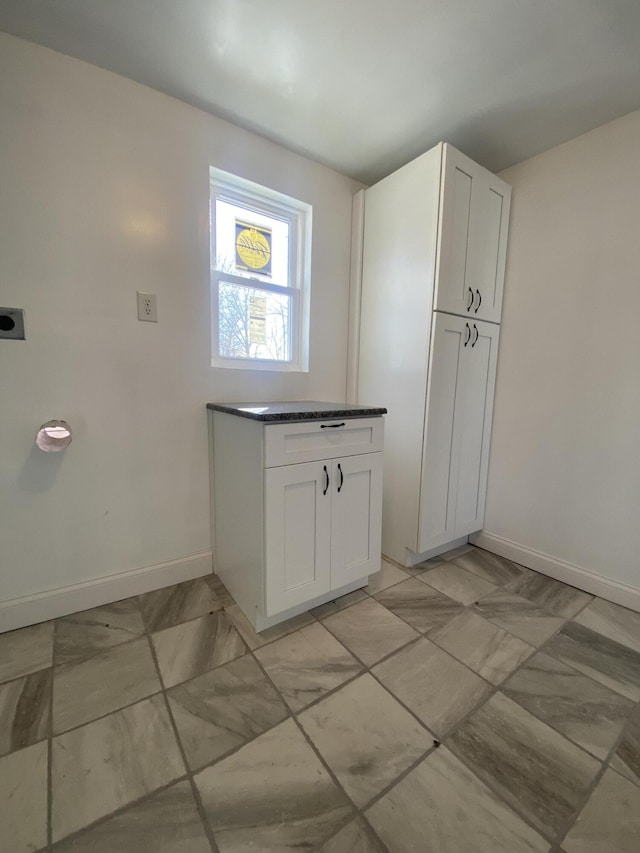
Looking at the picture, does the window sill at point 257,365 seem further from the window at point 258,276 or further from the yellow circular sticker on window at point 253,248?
the yellow circular sticker on window at point 253,248

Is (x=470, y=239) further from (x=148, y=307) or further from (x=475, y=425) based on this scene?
(x=148, y=307)

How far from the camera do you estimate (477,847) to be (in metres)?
0.75

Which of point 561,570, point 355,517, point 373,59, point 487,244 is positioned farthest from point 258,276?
point 561,570

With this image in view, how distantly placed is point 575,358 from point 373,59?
1.58 metres

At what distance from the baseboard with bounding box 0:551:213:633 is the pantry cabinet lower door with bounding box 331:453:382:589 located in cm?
75

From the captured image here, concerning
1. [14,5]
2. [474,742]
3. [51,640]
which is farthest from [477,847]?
[14,5]

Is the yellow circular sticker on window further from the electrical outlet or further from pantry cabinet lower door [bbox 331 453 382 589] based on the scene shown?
pantry cabinet lower door [bbox 331 453 382 589]

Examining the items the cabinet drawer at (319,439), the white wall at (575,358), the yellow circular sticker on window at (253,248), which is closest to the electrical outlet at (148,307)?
the yellow circular sticker on window at (253,248)

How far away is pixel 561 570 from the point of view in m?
1.82

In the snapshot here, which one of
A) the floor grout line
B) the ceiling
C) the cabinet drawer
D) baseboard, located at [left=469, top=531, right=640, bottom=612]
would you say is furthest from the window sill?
baseboard, located at [left=469, top=531, right=640, bottom=612]

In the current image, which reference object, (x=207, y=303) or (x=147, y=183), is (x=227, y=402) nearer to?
(x=207, y=303)

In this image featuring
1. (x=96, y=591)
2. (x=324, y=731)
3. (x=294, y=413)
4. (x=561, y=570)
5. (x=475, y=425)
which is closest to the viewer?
(x=324, y=731)

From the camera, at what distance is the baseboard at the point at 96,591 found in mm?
1376

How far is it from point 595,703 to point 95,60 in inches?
115
